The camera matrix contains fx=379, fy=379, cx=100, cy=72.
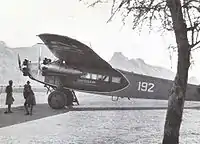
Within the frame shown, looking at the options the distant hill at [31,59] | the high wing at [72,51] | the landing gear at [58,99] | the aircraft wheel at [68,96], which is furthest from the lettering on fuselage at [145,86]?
the distant hill at [31,59]

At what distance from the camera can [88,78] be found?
71.0 ft

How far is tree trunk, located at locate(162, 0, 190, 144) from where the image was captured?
345 inches

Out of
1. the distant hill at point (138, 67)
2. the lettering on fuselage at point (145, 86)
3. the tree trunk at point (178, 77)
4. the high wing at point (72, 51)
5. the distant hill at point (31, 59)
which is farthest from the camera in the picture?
the distant hill at point (138, 67)

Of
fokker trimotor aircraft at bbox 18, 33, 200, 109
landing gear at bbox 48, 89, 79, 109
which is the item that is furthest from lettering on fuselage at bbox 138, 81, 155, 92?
landing gear at bbox 48, 89, 79, 109

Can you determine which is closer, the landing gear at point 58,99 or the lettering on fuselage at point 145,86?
the landing gear at point 58,99

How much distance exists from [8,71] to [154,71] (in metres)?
60.3

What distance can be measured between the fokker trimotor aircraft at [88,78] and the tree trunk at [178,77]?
12.3 metres

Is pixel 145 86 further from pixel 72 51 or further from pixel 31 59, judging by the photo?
pixel 31 59

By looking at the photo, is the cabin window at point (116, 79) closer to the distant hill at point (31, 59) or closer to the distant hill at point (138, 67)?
the distant hill at point (31, 59)

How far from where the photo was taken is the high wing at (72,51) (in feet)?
63.0

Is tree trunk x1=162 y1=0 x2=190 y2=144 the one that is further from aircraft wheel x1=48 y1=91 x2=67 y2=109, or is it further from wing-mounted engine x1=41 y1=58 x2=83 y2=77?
wing-mounted engine x1=41 y1=58 x2=83 y2=77

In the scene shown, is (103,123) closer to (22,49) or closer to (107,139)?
(107,139)

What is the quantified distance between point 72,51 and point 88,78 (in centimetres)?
209

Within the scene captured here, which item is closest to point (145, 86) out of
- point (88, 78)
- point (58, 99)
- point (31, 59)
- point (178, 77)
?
point (88, 78)
